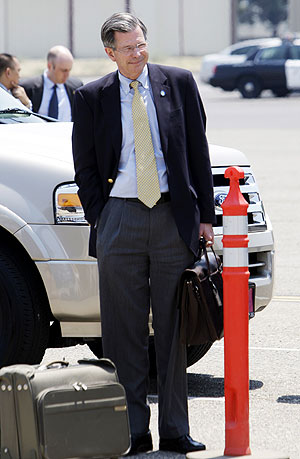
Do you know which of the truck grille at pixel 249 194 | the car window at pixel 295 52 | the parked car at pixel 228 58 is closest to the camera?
the truck grille at pixel 249 194

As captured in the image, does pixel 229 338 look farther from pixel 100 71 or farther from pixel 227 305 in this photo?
pixel 100 71

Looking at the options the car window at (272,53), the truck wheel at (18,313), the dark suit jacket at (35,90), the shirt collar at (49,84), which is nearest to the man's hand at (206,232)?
the truck wheel at (18,313)

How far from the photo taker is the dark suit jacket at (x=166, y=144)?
488cm

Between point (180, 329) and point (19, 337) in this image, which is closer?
point (180, 329)

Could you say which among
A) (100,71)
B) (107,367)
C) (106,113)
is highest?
(106,113)

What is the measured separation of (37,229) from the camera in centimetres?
567

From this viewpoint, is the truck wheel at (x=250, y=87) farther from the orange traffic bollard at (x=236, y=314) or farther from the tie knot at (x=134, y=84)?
the orange traffic bollard at (x=236, y=314)

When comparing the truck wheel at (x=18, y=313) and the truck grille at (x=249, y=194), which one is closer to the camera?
the truck wheel at (x=18, y=313)

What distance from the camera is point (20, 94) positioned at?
9.84 metres

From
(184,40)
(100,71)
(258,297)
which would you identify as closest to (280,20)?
(184,40)

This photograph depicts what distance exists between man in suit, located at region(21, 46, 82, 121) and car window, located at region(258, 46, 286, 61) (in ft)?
81.9

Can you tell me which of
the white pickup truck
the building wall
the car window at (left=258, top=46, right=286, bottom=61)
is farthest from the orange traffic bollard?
the building wall

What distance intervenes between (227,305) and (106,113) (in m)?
1.00

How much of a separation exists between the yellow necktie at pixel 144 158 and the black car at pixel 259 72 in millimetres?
30654
